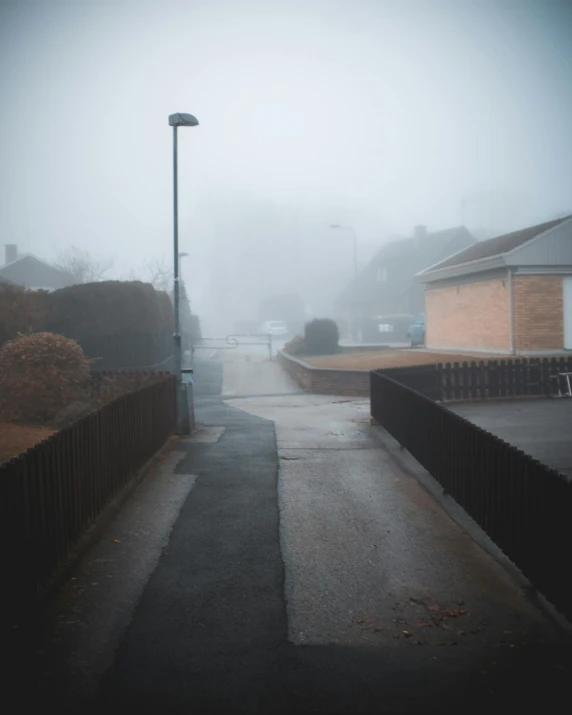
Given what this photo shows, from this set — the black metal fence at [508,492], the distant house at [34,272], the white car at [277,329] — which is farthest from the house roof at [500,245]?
the distant house at [34,272]

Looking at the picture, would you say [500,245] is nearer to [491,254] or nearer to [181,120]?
[491,254]

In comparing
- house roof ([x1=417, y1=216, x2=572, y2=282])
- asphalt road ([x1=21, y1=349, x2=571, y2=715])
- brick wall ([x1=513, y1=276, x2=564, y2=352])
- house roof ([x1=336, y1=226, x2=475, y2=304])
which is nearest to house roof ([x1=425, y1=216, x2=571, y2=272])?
house roof ([x1=417, y1=216, x2=572, y2=282])

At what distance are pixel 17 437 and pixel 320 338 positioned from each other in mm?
24991

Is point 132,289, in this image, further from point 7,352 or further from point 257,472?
point 257,472

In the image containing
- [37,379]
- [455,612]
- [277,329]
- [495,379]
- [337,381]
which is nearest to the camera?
[455,612]

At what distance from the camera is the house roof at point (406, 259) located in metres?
67.0

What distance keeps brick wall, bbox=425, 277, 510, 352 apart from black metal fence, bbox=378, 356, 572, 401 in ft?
23.2

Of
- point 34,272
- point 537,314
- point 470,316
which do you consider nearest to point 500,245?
point 470,316

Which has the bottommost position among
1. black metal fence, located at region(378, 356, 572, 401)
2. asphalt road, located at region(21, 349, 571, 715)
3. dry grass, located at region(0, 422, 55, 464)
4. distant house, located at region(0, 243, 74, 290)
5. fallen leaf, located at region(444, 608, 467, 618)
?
fallen leaf, located at region(444, 608, 467, 618)

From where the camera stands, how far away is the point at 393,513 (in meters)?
8.27

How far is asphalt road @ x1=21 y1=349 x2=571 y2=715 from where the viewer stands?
4.12m

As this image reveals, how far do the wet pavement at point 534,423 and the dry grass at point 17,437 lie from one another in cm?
816

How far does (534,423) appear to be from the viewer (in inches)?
575

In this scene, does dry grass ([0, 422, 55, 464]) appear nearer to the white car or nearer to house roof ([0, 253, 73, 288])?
the white car
